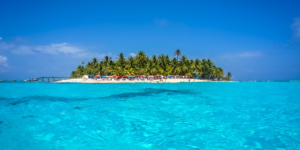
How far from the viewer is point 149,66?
212ft

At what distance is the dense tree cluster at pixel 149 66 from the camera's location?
63.9m

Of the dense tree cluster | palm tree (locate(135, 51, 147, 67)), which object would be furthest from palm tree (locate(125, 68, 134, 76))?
palm tree (locate(135, 51, 147, 67))

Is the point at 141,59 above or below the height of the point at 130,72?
above

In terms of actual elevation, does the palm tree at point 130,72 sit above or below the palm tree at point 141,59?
below

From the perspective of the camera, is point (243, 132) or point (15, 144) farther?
point (243, 132)

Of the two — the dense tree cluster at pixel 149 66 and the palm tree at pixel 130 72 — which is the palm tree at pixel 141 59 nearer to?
the dense tree cluster at pixel 149 66

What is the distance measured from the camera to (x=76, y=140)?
563 centimetres

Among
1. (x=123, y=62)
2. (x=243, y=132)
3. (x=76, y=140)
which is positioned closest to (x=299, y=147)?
(x=243, y=132)

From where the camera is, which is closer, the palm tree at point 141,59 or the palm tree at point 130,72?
the palm tree at point 130,72

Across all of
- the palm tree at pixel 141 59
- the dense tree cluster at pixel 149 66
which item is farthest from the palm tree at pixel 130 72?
the palm tree at pixel 141 59

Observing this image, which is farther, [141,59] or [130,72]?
[141,59]

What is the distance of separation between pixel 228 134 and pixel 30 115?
391 inches

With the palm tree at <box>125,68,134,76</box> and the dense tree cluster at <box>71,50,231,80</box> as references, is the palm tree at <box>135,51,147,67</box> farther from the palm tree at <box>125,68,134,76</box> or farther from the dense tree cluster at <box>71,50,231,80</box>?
the palm tree at <box>125,68,134,76</box>

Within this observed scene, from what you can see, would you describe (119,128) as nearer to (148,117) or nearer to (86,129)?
(86,129)
